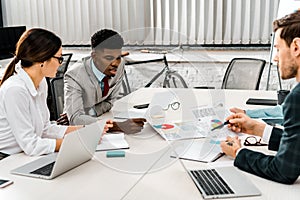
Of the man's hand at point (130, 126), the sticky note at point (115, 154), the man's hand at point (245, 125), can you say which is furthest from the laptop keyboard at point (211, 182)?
the man's hand at point (130, 126)

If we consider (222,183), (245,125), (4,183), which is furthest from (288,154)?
(4,183)

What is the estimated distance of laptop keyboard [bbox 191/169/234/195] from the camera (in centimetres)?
132

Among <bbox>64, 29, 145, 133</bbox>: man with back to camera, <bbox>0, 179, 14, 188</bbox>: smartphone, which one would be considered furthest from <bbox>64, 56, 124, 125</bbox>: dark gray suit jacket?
<bbox>0, 179, 14, 188</bbox>: smartphone

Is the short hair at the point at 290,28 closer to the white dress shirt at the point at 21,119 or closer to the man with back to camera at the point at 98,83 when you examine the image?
the man with back to camera at the point at 98,83

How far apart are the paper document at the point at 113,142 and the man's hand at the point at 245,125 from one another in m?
0.52

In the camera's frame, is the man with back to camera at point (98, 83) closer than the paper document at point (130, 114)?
Yes

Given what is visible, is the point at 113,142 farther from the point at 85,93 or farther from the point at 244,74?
the point at 244,74

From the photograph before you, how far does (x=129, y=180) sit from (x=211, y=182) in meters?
0.29

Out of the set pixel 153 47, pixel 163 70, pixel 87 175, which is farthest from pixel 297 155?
pixel 153 47

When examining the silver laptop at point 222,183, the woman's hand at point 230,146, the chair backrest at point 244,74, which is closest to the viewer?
the silver laptop at point 222,183

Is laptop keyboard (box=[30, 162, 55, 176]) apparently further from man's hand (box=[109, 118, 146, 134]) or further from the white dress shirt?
man's hand (box=[109, 118, 146, 134])

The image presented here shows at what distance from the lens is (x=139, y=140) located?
6.27 ft

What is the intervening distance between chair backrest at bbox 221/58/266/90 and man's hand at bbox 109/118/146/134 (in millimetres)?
1569

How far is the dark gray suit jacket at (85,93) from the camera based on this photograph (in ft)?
7.01
